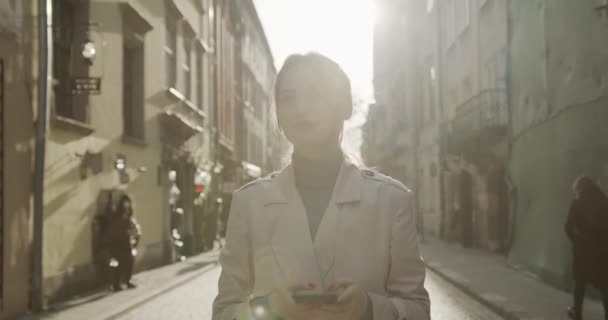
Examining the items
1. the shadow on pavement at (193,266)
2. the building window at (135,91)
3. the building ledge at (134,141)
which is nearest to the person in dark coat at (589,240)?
the shadow on pavement at (193,266)

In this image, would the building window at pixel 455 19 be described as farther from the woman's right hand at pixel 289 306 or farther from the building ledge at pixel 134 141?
the woman's right hand at pixel 289 306

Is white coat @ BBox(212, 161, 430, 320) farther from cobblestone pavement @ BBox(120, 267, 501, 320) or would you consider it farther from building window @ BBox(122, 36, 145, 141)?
building window @ BBox(122, 36, 145, 141)

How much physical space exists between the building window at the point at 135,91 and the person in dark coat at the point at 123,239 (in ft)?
13.6

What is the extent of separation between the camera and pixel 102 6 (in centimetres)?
1541

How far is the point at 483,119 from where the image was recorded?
2228cm

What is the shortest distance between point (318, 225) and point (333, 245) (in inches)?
3.9

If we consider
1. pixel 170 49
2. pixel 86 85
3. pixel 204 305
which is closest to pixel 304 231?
pixel 204 305

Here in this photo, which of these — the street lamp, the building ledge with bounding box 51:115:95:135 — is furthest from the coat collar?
the street lamp

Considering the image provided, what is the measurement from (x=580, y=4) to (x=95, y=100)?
8729mm

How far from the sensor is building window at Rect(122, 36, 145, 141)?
18469 mm

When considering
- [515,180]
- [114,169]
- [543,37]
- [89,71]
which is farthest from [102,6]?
[515,180]

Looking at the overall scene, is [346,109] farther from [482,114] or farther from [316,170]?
[482,114]

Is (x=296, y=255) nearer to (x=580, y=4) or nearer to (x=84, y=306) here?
(x=84, y=306)

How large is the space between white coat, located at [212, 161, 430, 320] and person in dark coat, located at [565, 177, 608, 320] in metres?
7.91
